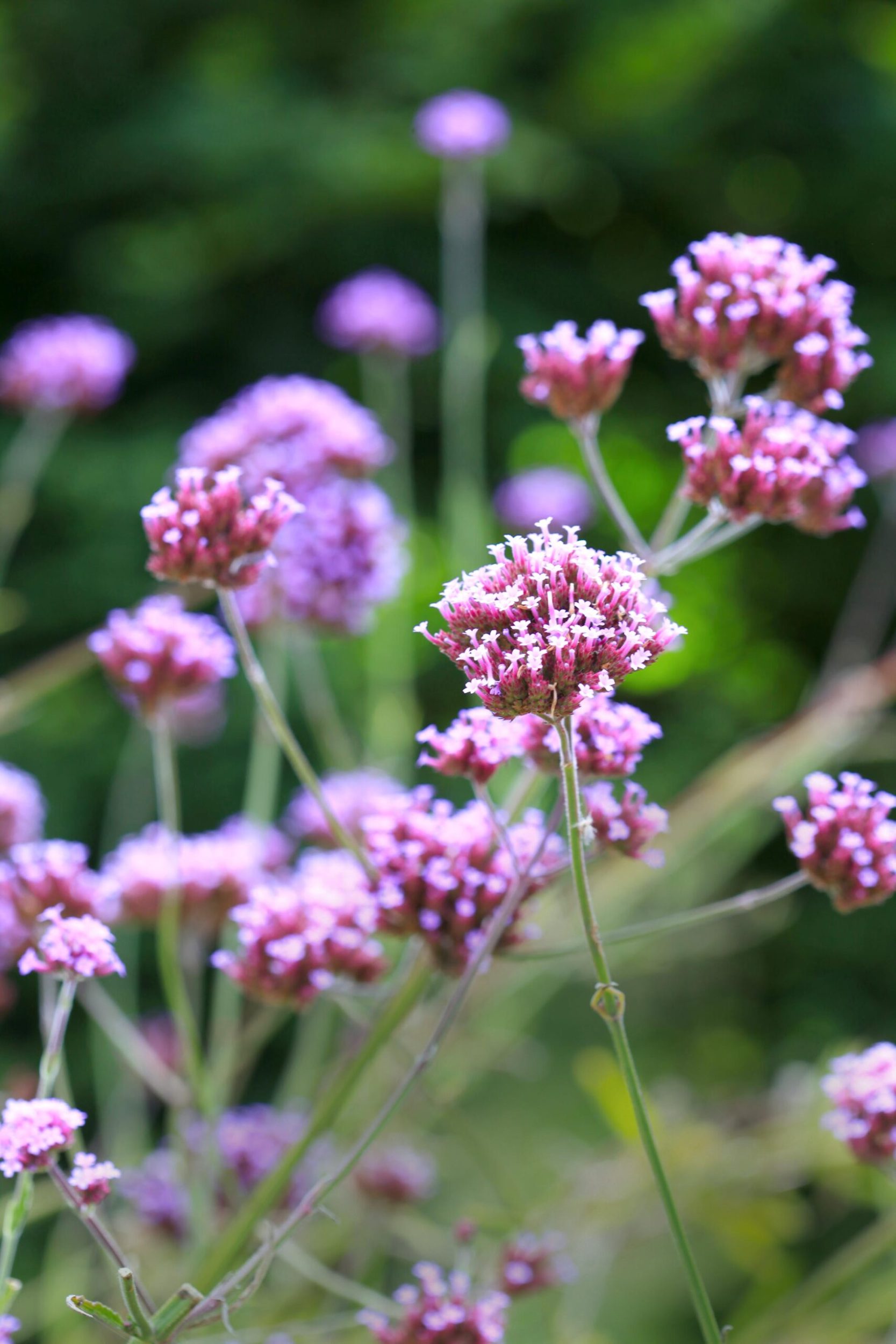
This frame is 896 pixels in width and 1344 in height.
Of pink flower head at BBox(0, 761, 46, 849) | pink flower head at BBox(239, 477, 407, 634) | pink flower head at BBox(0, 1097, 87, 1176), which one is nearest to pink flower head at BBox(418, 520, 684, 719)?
pink flower head at BBox(0, 1097, 87, 1176)

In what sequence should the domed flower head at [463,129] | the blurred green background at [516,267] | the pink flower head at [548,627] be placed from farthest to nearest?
the blurred green background at [516,267]
the domed flower head at [463,129]
the pink flower head at [548,627]

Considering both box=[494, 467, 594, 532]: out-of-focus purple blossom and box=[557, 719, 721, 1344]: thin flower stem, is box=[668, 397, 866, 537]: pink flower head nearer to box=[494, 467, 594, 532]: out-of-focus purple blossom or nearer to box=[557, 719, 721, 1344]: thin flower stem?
box=[557, 719, 721, 1344]: thin flower stem

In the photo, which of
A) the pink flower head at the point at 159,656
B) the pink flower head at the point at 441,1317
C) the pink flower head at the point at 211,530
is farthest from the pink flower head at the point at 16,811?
the pink flower head at the point at 441,1317

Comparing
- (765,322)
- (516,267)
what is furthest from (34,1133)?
(516,267)

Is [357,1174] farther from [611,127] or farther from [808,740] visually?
[611,127]

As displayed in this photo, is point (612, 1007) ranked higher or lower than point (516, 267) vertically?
lower

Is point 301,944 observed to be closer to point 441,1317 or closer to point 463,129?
point 441,1317

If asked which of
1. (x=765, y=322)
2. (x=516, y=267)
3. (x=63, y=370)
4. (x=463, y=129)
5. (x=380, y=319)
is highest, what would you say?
(x=516, y=267)

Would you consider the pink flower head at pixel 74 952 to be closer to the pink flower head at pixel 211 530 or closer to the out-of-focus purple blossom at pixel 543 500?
the pink flower head at pixel 211 530
